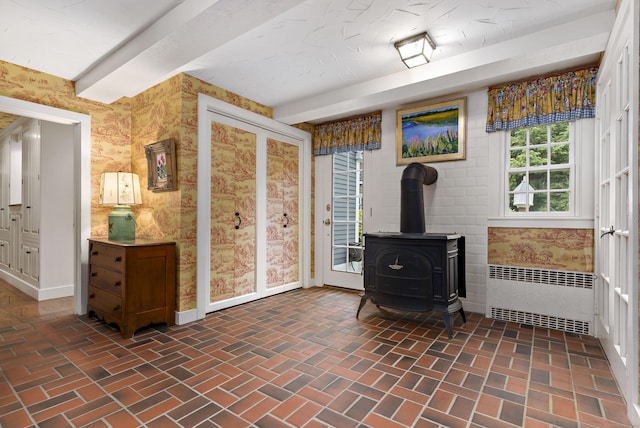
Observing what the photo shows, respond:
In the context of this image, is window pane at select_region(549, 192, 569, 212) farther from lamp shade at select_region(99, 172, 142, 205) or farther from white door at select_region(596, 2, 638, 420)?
lamp shade at select_region(99, 172, 142, 205)

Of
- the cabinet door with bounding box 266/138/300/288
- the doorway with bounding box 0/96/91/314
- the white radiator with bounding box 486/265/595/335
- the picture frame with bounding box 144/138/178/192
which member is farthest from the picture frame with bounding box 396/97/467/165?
the doorway with bounding box 0/96/91/314

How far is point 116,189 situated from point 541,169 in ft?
13.6

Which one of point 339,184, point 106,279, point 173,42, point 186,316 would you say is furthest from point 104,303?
point 339,184

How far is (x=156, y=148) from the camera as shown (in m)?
3.28

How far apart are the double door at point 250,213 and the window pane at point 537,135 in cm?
275

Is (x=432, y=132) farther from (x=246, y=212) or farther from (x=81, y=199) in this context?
(x=81, y=199)

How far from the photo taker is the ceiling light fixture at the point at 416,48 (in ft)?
8.20

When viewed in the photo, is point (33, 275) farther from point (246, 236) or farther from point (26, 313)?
point (246, 236)

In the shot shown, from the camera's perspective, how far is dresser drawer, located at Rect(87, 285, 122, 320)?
2.86m

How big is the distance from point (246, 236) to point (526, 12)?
321 cm

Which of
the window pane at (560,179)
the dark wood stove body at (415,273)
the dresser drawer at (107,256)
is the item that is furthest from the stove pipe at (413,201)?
the dresser drawer at (107,256)

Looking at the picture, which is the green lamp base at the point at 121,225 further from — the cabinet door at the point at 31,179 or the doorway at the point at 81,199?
the cabinet door at the point at 31,179

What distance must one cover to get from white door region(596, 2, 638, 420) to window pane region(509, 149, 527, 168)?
0.58 m

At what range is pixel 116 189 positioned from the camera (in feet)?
10.6
